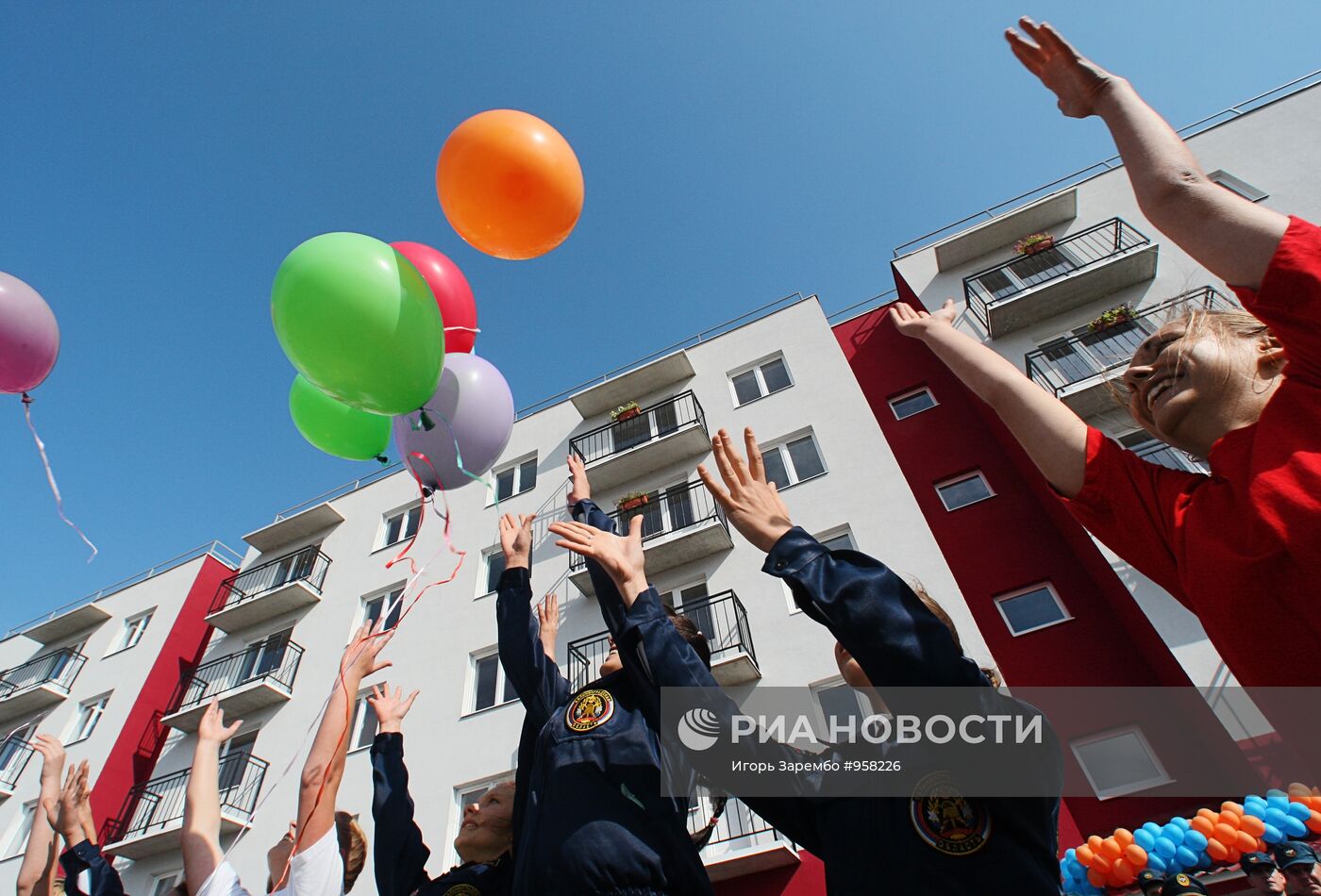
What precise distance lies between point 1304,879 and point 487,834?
18.3 feet

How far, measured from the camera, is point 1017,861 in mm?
1464

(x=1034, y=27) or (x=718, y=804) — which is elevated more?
(x=1034, y=27)

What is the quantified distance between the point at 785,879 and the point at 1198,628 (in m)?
5.61

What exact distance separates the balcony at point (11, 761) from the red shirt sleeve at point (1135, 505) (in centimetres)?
2143

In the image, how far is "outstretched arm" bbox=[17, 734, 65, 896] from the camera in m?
3.95

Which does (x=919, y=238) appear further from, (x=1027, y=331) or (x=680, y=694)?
(x=680, y=694)

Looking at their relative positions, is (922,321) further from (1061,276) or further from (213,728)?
(1061,276)

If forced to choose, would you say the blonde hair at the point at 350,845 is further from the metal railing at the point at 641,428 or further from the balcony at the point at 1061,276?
Result: the balcony at the point at 1061,276

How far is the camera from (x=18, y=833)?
14.5m

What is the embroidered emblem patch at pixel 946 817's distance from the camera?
4.94ft

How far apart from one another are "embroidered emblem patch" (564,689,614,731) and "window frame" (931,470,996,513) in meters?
9.66

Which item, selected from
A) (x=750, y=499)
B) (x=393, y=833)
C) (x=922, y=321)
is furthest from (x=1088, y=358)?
(x=393, y=833)

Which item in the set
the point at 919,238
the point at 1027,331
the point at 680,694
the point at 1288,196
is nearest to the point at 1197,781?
the point at 1027,331

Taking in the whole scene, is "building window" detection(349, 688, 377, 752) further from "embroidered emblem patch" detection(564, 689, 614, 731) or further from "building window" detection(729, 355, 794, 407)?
"embroidered emblem patch" detection(564, 689, 614, 731)
